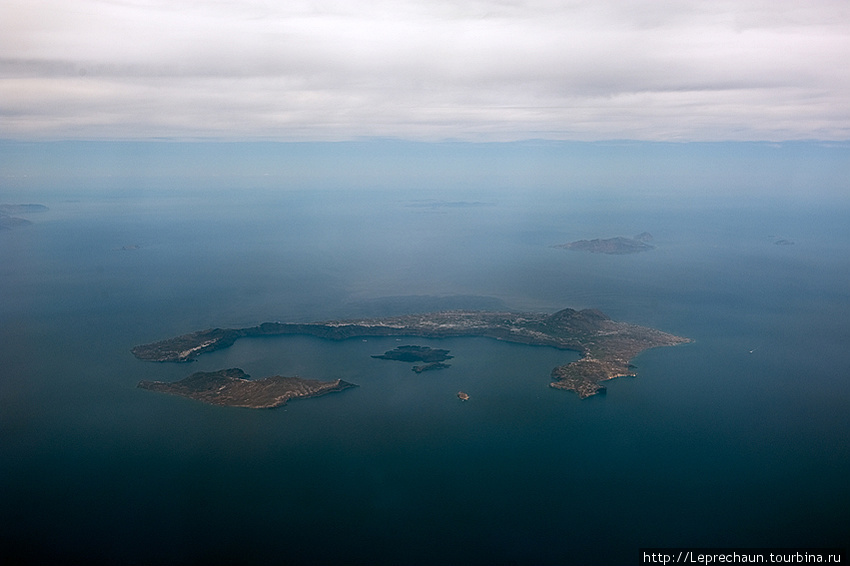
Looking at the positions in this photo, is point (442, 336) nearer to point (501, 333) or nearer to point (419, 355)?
point (501, 333)

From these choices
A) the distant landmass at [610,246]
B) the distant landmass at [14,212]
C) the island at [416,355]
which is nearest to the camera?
the island at [416,355]

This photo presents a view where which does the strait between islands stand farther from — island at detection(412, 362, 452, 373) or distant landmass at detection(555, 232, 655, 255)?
distant landmass at detection(555, 232, 655, 255)

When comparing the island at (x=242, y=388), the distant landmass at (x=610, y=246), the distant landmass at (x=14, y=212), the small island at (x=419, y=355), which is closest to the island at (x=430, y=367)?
the small island at (x=419, y=355)

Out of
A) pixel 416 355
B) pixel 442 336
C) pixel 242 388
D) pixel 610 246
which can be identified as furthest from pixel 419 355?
pixel 610 246

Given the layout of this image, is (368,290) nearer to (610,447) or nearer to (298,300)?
(298,300)

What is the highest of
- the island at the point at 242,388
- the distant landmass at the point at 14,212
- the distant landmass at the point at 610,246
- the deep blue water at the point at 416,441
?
the distant landmass at the point at 14,212

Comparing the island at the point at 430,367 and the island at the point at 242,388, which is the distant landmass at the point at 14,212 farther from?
the island at the point at 430,367

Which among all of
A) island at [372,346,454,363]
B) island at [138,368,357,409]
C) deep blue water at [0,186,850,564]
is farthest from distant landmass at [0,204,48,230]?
island at [372,346,454,363]
